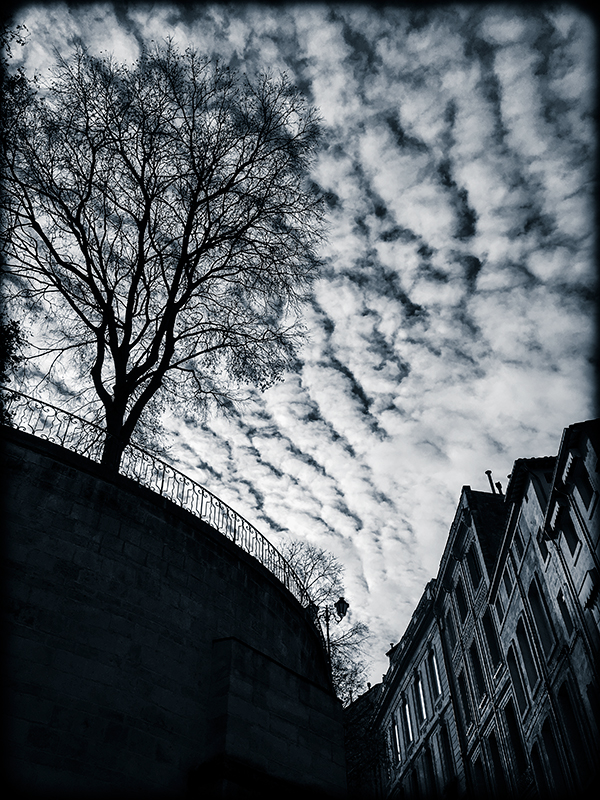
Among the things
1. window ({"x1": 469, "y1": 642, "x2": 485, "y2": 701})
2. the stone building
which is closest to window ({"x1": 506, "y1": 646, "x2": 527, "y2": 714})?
the stone building

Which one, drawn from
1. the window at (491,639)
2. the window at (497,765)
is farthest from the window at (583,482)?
the window at (497,765)

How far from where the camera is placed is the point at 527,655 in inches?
945

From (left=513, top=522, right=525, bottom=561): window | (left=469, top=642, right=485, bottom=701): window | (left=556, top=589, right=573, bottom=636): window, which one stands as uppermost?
(left=513, top=522, right=525, bottom=561): window

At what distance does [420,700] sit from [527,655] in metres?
13.8

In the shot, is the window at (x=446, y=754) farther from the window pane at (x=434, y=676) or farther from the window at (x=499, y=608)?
the window at (x=499, y=608)

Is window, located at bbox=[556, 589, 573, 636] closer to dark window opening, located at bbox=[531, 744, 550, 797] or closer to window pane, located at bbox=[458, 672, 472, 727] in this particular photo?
dark window opening, located at bbox=[531, 744, 550, 797]

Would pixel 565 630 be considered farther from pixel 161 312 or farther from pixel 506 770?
pixel 161 312

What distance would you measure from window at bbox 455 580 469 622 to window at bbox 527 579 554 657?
7.96 metres

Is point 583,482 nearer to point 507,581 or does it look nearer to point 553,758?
point 507,581

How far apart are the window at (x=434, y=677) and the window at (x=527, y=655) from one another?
1015 centimetres

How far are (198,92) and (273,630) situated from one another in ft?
47.8

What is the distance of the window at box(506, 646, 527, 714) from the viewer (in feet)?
77.4

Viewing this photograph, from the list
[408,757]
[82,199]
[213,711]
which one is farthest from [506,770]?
[82,199]

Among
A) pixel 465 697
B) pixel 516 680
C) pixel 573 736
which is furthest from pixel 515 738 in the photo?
pixel 465 697
